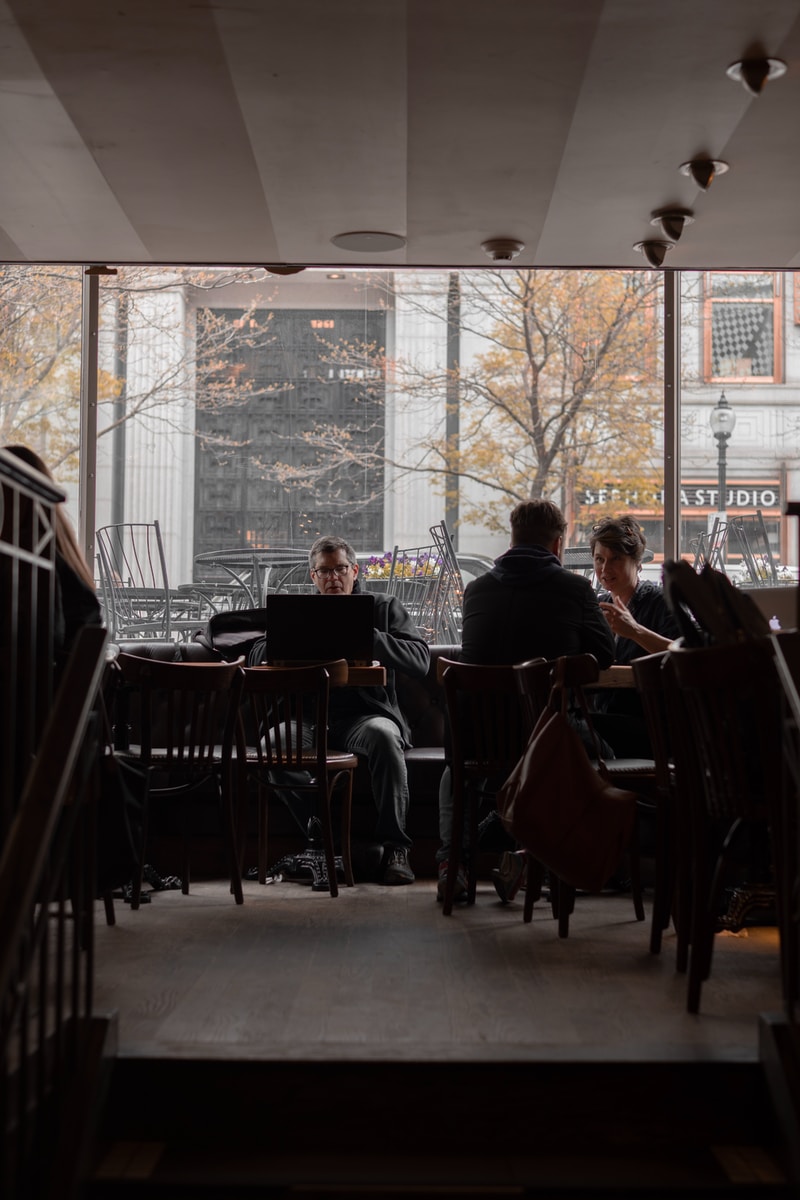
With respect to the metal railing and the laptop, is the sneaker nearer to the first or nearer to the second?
the laptop

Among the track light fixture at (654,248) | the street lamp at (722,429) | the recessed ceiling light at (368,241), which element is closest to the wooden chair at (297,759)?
the recessed ceiling light at (368,241)

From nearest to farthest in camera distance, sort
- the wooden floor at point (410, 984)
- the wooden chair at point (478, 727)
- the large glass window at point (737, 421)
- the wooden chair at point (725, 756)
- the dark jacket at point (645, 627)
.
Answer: the wooden floor at point (410, 984) < the wooden chair at point (725, 756) < the wooden chair at point (478, 727) < the dark jacket at point (645, 627) < the large glass window at point (737, 421)

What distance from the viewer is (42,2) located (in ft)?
10.4

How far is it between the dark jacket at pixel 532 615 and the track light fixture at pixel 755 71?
1669 millimetres

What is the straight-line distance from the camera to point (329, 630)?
486 centimetres

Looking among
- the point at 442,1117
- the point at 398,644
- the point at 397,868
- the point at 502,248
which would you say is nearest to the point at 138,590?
the point at 398,644

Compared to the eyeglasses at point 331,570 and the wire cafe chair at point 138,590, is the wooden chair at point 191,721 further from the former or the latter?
the wire cafe chair at point 138,590

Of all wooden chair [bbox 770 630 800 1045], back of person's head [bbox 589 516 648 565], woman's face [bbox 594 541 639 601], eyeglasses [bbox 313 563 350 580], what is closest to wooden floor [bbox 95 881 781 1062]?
wooden chair [bbox 770 630 800 1045]

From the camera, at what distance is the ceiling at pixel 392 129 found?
10.8 ft

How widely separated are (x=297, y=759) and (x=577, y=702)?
43.8 inches

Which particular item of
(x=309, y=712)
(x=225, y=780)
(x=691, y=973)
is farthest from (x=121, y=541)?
(x=691, y=973)

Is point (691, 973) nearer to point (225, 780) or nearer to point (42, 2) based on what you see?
point (225, 780)

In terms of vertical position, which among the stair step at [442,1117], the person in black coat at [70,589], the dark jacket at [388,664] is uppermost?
the person in black coat at [70,589]

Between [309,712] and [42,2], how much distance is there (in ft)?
9.94
